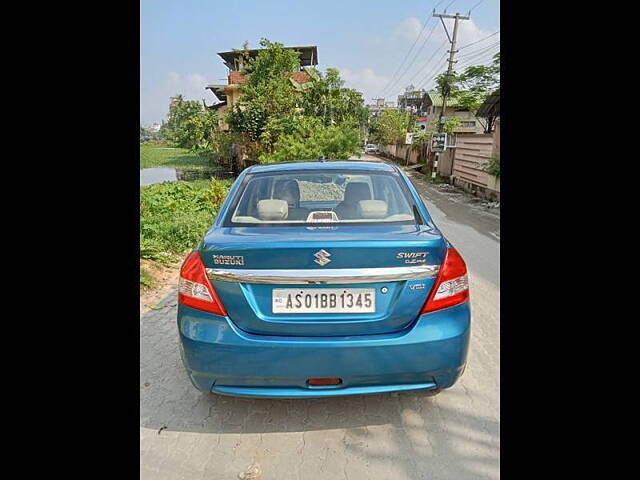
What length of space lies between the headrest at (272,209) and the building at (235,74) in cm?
1376

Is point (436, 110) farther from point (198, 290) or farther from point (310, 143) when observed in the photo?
point (198, 290)

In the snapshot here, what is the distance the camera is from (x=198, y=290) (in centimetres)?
182

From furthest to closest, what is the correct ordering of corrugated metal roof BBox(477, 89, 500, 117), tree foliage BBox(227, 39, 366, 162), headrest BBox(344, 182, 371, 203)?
corrugated metal roof BBox(477, 89, 500, 117)
tree foliage BBox(227, 39, 366, 162)
headrest BBox(344, 182, 371, 203)

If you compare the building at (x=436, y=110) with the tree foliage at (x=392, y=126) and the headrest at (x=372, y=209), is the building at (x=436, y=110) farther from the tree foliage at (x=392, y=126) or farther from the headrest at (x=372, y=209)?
the headrest at (x=372, y=209)

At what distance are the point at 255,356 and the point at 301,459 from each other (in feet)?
1.92

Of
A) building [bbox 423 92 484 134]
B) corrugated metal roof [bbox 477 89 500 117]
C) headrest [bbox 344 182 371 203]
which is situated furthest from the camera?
building [bbox 423 92 484 134]

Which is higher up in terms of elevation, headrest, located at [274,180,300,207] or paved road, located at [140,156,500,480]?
headrest, located at [274,180,300,207]

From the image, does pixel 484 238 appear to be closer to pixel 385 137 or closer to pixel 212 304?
pixel 212 304

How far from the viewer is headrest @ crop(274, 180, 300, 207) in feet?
8.85

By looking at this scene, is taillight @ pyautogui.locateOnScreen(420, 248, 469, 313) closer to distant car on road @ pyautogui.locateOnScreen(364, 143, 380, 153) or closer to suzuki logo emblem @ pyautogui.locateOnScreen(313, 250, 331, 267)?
suzuki logo emblem @ pyautogui.locateOnScreen(313, 250, 331, 267)

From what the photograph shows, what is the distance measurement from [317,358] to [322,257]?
45 centimetres

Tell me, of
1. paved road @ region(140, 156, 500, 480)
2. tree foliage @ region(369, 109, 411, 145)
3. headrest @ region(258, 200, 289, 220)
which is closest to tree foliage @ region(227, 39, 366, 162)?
headrest @ region(258, 200, 289, 220)

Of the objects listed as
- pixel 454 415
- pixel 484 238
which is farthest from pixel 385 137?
pixel 454 415

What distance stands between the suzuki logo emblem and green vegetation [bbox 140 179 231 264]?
307cm
